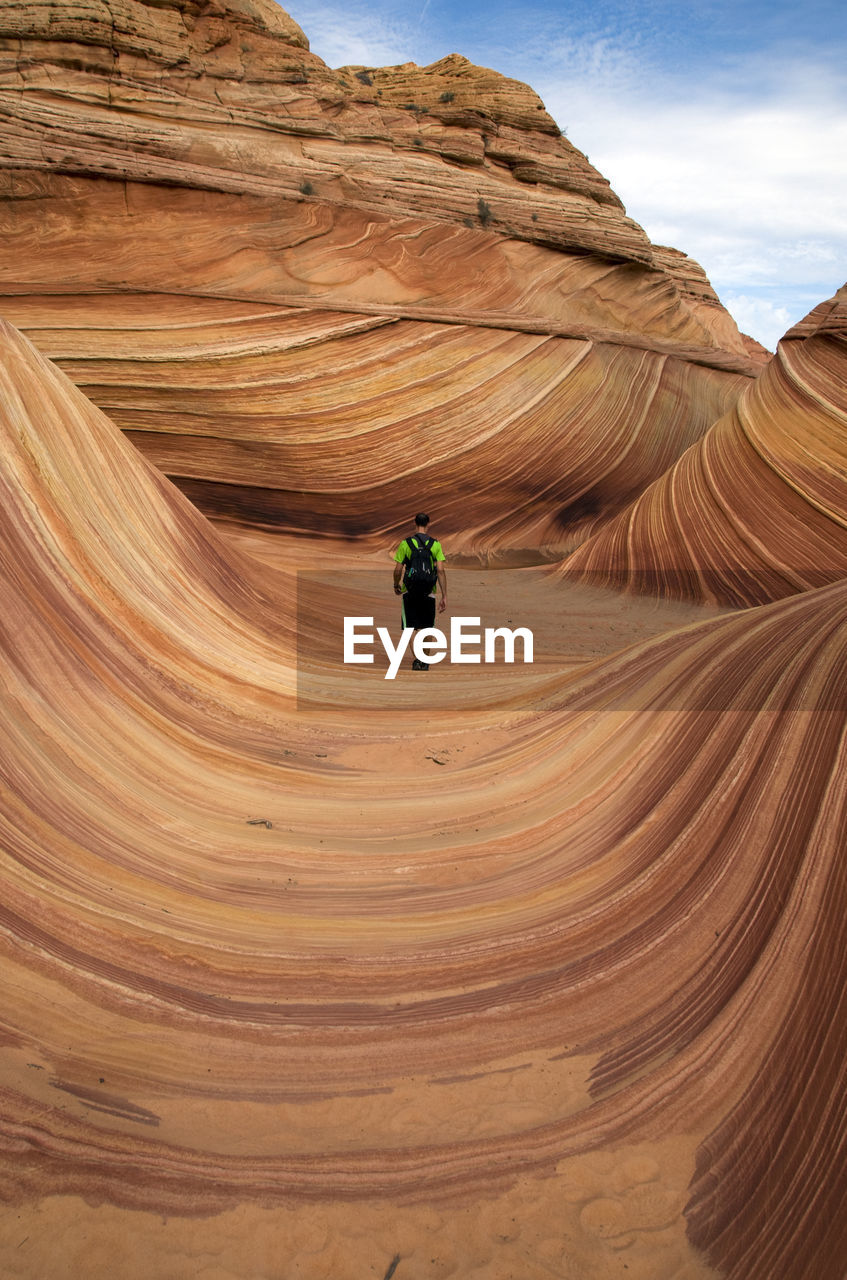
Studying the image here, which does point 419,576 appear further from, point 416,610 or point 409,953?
point 409,953

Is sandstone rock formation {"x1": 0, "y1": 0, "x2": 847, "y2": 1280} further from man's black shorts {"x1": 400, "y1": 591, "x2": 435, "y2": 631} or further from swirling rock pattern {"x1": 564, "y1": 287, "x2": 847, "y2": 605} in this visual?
man's black shorts {"x1": 400, "y1": 591, "x2": 435, "y2": 631}

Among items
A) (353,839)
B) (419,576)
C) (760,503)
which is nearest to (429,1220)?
(353,839)

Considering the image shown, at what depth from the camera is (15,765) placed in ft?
11.5

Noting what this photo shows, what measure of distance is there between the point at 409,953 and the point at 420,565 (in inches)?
144

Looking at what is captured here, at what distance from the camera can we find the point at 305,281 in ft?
36.7

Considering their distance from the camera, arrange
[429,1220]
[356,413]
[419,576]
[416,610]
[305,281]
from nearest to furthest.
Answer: [429,1220] < [419,576] < [416,610] < [356,413] < [305,281]

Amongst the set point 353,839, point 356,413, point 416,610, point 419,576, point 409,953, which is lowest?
point 409,953

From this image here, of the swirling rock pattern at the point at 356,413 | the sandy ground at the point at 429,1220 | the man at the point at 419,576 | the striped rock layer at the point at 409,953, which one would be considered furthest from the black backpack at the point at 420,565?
the swirling rock pattern at the point at 356,413

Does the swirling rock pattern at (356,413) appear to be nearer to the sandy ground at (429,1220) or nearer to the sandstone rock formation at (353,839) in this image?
the sandstone rock formation at (353,839)

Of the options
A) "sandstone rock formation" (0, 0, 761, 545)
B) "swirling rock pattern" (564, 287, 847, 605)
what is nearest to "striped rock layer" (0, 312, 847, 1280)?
"swirling rock pattern" (564, 287, 847, 605)

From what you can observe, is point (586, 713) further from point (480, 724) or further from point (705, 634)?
point (705, 634)

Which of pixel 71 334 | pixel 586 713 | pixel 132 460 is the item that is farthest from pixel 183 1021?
pixel 71 334

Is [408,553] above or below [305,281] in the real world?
below

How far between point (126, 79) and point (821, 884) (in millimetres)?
11847
